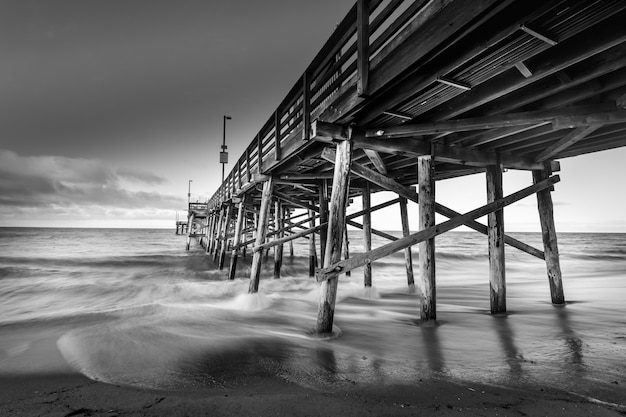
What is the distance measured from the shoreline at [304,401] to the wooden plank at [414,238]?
149cm

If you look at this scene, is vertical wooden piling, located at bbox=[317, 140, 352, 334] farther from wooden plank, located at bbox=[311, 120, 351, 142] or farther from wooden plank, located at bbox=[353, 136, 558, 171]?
wooden plank, located at bbox=[353, 136, 558, 171]

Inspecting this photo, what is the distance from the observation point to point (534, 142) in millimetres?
5285

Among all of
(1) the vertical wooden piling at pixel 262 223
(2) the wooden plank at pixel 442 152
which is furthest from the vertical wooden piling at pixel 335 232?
(1) the vertical wooden piling at pixel 262 223

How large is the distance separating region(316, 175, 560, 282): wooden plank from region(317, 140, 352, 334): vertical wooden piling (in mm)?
218

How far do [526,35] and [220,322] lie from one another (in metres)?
6.27

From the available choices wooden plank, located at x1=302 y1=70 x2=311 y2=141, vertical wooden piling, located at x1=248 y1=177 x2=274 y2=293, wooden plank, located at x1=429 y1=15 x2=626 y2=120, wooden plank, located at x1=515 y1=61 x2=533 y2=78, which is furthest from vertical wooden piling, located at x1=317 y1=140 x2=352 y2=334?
vertical wooden piling, located at x1=248 y1=177 x2=274 y2=293

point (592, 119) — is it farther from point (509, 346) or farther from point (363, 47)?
point (509, 346)

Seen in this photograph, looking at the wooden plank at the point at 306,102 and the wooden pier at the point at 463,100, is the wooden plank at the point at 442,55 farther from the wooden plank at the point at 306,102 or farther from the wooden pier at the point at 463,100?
the wooden plank at the point at 306,102

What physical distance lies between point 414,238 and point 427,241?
0.47m

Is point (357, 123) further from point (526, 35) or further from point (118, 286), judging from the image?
point (118, 286)

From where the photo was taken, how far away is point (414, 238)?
4379 mm

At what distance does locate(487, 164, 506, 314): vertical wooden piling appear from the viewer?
17.7 ft

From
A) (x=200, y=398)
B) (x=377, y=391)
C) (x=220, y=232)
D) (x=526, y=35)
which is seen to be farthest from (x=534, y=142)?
(x=220, y=232)

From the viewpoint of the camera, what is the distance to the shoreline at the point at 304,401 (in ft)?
7.87
